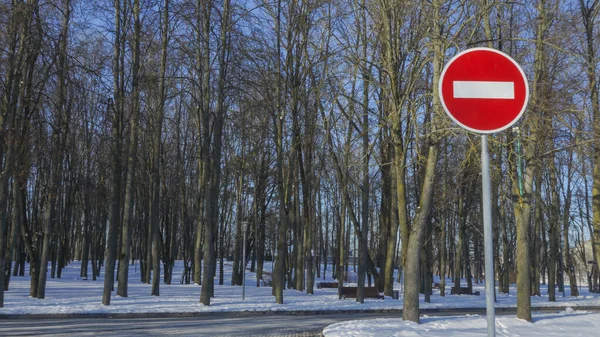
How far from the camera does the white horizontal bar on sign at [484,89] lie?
4480 millimetres

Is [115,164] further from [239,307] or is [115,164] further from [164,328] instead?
[164,328]

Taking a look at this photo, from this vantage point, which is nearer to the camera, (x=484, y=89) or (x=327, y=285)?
(x=484, y=89)

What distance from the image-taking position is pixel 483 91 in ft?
14.7

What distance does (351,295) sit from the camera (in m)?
29.8

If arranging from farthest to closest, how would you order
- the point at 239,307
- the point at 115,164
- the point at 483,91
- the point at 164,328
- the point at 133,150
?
the point at 133,150
the point at 239,307
the point at 115,164
the point at 164,328
the point at 483,91

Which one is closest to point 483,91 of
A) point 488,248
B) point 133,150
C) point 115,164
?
point 488,248

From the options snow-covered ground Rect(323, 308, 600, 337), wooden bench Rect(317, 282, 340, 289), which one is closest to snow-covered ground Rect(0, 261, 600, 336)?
snow-covered ground Rect(323, 308, 600, 337)

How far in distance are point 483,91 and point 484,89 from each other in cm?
2

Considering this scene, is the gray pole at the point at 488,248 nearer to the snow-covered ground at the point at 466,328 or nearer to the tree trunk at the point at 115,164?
the snow-covered ground at the point at 466,328

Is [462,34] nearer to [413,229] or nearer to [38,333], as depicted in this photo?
[413,229]

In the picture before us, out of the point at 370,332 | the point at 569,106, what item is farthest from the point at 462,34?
the point at 370,332

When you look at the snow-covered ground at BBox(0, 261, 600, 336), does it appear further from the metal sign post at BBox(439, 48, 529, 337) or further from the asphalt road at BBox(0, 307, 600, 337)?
the metal sign post at BBox(439, 48, 529, 337)

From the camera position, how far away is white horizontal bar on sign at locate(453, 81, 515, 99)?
176 inches

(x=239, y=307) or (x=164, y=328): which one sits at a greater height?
(x=164, y=328)
